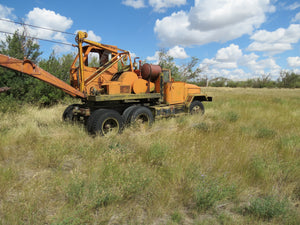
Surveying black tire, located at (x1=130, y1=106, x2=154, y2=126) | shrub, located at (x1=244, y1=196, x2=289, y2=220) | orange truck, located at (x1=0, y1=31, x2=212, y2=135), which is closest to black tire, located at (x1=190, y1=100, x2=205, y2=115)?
orange truck, located at (x1=0, y1=31, x2=212, y2=135)

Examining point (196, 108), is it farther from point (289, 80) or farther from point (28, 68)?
point (289, 80)

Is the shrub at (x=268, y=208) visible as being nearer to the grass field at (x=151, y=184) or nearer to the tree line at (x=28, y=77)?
the grass field at (x=151, y=184)

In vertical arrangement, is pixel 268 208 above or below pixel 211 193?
below

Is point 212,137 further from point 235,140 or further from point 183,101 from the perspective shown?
point 183,101

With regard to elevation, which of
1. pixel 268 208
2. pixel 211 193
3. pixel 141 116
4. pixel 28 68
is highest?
pixel 28 68

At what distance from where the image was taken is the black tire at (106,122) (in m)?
5.38

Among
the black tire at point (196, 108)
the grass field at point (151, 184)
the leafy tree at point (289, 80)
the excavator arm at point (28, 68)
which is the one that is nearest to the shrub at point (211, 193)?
the grass field at point (151, 184)

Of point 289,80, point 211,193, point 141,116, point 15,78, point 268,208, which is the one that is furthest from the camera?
point 289,80

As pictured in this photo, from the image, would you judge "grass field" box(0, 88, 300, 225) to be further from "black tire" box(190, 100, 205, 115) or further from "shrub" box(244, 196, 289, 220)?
"black tire" box(190, 100, 205, 115)

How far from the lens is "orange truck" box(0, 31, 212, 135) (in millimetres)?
5453

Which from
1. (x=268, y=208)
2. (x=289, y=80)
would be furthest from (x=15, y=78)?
(x=289, y=80)

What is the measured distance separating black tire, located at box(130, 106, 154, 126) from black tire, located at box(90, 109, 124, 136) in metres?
0.49

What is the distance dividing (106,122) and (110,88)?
3.69ft

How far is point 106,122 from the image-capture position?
5824 mm
